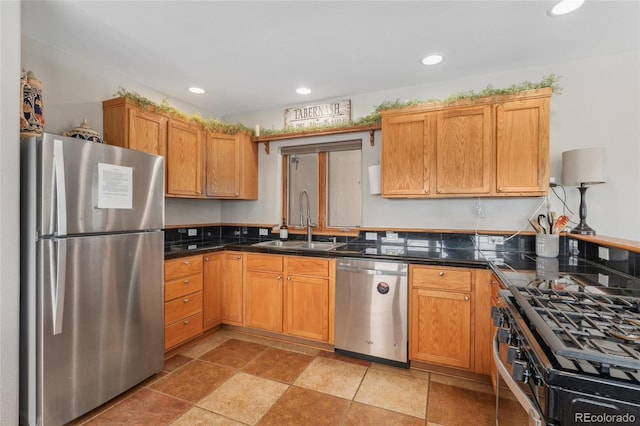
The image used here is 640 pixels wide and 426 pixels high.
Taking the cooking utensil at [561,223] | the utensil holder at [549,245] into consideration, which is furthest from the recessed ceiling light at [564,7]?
the utensil holder at [549,245]

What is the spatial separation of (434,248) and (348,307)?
1049 mm

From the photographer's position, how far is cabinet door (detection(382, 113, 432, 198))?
2645mm

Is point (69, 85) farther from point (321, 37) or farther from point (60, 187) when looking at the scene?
point (321, 37)

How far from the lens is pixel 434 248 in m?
2.88

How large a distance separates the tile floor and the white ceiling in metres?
2.64

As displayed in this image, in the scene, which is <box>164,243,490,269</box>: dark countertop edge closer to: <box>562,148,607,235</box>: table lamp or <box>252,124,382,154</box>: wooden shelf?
<box>562,148,607,235</box>: table lamp

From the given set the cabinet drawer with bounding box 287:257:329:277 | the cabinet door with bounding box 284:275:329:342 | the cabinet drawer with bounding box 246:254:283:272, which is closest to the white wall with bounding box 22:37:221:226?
the cabinet drawer with bounding box 246:254:283:272

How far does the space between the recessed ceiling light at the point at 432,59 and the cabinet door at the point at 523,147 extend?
64cm

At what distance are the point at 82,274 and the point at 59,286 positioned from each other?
0.13m

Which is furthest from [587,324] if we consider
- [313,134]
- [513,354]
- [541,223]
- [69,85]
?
[69,85]

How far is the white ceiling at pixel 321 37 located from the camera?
1.88m

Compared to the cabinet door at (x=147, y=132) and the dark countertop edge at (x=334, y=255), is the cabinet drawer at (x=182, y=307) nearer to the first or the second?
the dark countertop edge at (x=334, y=255)

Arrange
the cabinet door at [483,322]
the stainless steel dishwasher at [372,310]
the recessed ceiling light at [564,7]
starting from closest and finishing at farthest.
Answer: the recessed ceiling light at [564,7] < the cabinet door at [483,322] < the stainless steel dishwasher at [372,310]

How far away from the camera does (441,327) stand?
231 cm
